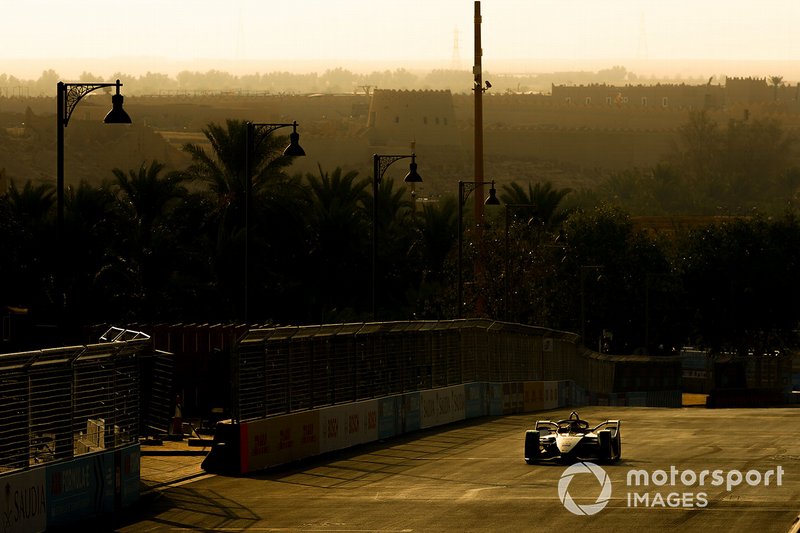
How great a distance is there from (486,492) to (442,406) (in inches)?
564

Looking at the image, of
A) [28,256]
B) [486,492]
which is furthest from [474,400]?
[28,256]

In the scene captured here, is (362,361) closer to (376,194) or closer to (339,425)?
(339,425)

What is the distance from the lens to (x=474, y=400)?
4453cm

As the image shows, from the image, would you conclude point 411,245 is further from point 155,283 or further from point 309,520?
point 309,520

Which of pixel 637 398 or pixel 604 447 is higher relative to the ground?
pixel 604 447

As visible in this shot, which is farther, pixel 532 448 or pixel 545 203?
pixel 545 203

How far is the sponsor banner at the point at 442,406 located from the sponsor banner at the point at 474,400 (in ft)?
1.50

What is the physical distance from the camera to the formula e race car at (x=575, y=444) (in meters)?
30.5

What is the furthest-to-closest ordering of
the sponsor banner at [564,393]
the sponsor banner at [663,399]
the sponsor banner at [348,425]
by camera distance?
the sponsor banner at [663,399]
the sponsor banner at [564,393]
the sponsor banner at [348,425]

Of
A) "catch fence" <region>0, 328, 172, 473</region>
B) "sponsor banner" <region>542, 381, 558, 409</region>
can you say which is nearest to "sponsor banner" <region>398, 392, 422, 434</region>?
"catch fence" <region>0, 328, 172, 473</region>

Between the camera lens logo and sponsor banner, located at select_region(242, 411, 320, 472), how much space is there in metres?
5.40

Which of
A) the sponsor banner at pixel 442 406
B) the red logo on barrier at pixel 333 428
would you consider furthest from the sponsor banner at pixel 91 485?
the sponsor banner at pixel 442 406

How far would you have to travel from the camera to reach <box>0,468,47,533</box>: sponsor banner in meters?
21.9

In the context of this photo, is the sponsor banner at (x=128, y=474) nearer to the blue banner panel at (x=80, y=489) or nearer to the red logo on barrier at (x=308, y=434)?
the blue banner panel at (x=80, y=489)
